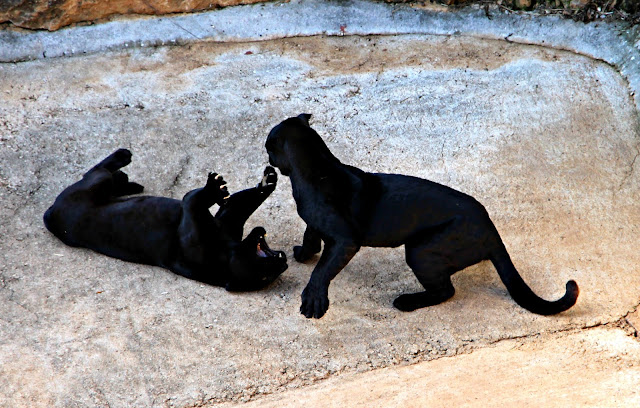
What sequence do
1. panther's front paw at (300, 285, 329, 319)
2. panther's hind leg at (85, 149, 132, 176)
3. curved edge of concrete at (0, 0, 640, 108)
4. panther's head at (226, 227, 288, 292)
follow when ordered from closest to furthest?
1. panther's front paw at (300, 285, 329, 319)
2. panther's head at (226, 227, 288, 292)
3. panther's hind leg at (85, 149, 132, 176)
4. curved edge of concrete at (0, 0, 640, 108)

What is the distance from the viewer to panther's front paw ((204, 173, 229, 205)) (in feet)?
14.2

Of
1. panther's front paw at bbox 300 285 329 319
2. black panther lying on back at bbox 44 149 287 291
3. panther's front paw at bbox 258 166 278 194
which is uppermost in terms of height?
panther's front paw at bbox 258 166 278 194

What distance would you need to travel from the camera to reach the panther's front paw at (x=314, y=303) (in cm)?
376

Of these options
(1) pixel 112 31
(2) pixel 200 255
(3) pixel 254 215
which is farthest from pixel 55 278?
(1) pixel 112 31

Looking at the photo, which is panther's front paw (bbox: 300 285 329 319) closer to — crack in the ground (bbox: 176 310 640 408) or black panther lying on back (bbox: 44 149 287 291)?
crack in the ground (bbox: 176 310 640 408)

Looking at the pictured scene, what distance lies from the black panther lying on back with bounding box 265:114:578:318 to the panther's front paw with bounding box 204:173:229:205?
1.53 ft

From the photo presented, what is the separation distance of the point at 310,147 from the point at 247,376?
4.03ft

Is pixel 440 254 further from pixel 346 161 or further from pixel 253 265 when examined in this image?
pixel 346 161

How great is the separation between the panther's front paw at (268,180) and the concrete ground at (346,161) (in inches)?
18.0

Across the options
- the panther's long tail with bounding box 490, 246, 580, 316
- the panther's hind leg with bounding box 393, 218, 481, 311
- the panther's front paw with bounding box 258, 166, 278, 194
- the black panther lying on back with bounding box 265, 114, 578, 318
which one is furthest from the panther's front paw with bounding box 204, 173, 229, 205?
the panther's long tail with bounding box 490, 246, 580, 316

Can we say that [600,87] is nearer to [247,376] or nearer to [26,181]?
[247,376]

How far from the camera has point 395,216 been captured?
3955mm

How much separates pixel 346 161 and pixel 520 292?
1.82 meters

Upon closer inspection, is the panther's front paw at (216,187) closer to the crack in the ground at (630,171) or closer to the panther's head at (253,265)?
the panther's head at (253,265)
